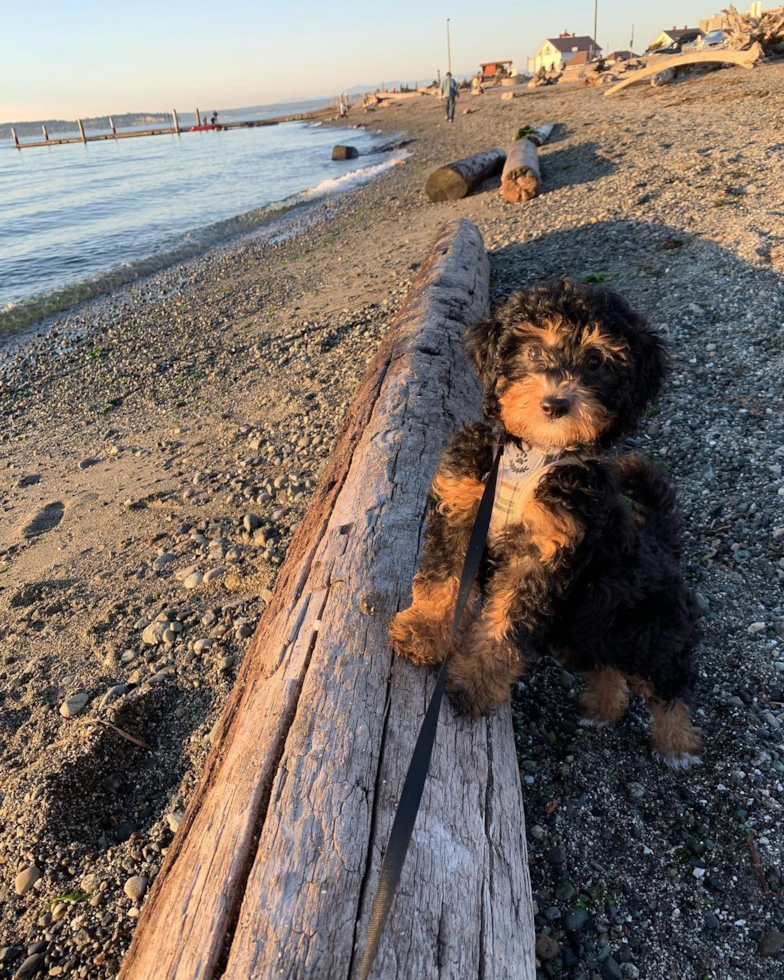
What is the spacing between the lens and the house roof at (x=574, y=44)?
374ft

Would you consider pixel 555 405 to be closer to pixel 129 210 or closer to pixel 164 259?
pixel 164 259

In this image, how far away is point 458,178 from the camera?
18422mm

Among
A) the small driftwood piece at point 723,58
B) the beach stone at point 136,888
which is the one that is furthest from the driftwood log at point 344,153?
the beach stone at point 136,888

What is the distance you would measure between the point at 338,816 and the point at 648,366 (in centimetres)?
260

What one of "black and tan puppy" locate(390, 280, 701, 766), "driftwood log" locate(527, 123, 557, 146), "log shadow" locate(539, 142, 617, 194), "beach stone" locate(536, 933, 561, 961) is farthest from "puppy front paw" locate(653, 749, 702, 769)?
"driftwood log" locate(527, 123, 557, 146)

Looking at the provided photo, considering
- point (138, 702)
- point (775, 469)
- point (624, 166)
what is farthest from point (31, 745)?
point (624, 166)

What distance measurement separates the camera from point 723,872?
321cm

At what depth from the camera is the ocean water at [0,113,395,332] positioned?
18609 mm

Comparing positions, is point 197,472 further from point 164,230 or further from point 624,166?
point 164,230

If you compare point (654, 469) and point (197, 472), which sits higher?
point (654, 469)

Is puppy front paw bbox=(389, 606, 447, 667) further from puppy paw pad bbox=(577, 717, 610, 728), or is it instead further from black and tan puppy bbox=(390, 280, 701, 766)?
puppy paw pad bbox=(577, 717, 610, 728)

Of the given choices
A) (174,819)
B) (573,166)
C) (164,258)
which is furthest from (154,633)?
(164,258)

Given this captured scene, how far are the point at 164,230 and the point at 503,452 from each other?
25.4 m

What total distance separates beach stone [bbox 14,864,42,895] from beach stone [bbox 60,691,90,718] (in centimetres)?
111
